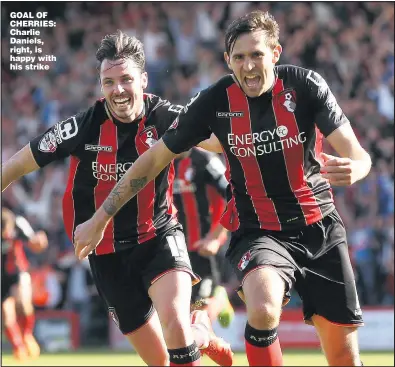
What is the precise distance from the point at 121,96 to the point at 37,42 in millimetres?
10512

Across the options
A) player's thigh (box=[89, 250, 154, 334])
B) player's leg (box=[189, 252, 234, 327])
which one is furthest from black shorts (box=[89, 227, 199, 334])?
player's leg (box=[189, 252, 234, 327])

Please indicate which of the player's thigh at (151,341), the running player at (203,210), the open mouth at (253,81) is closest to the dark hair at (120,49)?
the open mouth at (253,81)

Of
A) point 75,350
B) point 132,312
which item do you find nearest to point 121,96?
point 132,312

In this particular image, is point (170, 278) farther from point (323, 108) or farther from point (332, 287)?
point (323, 108)

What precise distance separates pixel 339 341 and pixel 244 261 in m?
0.90

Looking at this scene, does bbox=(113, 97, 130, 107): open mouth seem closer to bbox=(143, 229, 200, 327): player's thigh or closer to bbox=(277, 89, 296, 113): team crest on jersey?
bbox=(143, 229, 200, 327): player's thigh

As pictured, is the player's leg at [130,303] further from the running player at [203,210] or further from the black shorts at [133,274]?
the running player at [203,210]

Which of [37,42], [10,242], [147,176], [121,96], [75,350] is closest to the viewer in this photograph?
[147,176]

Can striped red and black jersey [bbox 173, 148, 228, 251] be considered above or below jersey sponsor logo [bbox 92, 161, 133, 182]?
below

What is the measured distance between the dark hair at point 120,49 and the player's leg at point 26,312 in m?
6.92

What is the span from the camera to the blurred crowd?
14.6 metres

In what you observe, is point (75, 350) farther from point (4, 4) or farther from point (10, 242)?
point (4, 4)

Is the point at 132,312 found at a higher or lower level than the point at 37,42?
lower

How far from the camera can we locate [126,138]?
6719mm
